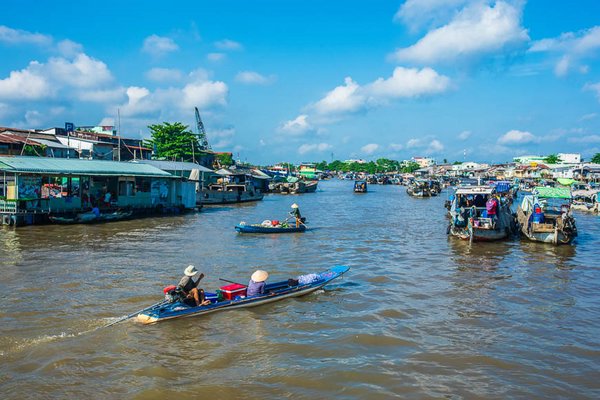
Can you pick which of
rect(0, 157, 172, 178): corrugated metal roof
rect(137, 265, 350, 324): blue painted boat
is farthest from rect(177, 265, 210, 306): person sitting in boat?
rect(0, 157, 172, 178): corrugated metal roof

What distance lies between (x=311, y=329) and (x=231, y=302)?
72.3 inches

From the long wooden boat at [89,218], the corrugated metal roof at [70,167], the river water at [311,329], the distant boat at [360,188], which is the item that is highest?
the corrugated metal roof at [70,167]

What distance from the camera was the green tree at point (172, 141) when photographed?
5281 centimetres

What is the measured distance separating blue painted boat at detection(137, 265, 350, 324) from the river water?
8.0 inches

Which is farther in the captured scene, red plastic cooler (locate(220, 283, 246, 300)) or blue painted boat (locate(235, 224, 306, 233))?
blue painted boat (locate(235, 224, 306, 233))

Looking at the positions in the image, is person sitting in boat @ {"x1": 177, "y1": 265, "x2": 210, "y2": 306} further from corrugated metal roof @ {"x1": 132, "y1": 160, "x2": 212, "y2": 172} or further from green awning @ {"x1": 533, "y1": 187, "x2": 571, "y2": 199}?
corrugated metal roof @ {"x1": 132, "y1": 160, "x2": 212, "y2": 172}

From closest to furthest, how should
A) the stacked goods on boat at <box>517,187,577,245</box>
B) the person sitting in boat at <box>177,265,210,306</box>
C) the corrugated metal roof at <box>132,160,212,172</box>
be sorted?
the person sitting in boat at <box>177,265,210,306</box>, the stacked goods on boat at <box>517,187,577,245</box>, the corrugated metal roof at <box>132,160,212,172</box>

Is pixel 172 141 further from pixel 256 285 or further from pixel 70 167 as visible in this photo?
pixel 256 285

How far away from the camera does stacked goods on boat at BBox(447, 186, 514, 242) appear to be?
1983 centimetres

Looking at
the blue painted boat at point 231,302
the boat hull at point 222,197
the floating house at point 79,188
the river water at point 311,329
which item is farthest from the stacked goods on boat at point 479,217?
the boat hull at point 222,197

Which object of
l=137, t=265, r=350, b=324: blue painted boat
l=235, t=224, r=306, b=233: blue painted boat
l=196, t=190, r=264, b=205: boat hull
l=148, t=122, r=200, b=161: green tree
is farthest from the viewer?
l=148, t=122, r=200, b=161: green tree

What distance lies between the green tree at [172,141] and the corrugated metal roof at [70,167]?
22.9m

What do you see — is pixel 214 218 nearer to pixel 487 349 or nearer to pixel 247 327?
pixel 247 327

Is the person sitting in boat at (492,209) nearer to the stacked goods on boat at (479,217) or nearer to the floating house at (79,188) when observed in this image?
the stacked goods on boat at (479,217)
